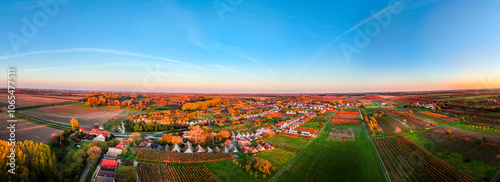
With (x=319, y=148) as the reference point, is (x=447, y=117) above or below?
above

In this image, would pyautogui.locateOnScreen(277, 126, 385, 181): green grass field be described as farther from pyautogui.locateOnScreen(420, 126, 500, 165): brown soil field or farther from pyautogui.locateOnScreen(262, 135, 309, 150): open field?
pyautogui.locateOnScreen(420, 126, 500, 165): brown soil field

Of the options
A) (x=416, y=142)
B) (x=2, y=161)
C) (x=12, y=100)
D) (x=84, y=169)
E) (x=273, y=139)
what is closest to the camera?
(x=12, y=100)

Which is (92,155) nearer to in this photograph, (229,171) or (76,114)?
(229,171)

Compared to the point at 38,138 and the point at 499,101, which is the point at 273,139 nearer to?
the point at 499,101

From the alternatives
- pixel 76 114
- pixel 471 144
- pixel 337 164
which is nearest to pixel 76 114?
pixel 76 114

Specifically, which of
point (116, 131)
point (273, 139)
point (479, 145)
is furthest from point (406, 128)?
point (116, 131)

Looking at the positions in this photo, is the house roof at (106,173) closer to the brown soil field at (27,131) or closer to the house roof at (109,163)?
the house roof at (109,163)
